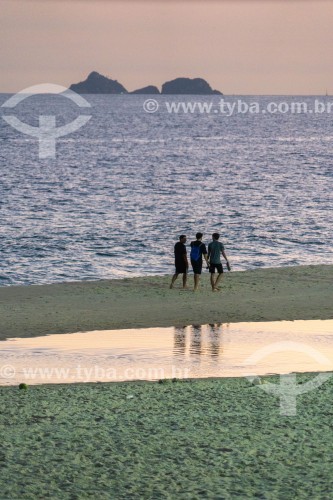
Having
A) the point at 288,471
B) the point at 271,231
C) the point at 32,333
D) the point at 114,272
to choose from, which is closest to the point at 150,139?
the point at 271,231

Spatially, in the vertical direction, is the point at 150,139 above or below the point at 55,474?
above

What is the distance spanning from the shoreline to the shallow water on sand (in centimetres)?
89

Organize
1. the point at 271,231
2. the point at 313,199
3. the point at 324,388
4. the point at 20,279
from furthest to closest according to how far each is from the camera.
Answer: the point at 313,199, the point at 271,231, the point at 20,279, the point at 324,388

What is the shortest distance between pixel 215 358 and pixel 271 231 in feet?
109

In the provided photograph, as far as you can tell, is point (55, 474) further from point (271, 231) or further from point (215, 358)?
point (271, 231)

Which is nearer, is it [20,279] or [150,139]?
[20,279]

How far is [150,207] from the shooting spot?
6431 centimetres

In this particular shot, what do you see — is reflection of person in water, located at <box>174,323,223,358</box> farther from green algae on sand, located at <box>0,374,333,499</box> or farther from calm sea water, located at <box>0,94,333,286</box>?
calm sea water, located at <box>0,94,333,286</box>

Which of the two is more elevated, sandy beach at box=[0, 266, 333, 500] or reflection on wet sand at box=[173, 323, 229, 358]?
reflection on wet sand at box=[173, 323, 229, 358]

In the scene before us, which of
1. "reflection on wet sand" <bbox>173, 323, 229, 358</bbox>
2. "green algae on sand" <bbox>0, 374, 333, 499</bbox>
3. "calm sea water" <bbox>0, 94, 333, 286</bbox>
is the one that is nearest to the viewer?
"green algae on sand" <bbox>0, 374, 333, 499</bbox>

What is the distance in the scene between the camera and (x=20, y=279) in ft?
120

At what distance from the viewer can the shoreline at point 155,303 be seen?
23.4 meters

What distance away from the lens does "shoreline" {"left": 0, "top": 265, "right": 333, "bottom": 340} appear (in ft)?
76.9

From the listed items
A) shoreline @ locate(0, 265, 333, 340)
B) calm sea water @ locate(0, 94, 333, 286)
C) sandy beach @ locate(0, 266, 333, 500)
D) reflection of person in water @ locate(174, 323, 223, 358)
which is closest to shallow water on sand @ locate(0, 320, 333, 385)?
reflection of person in water @ locate(174, 323, 223, 358)
